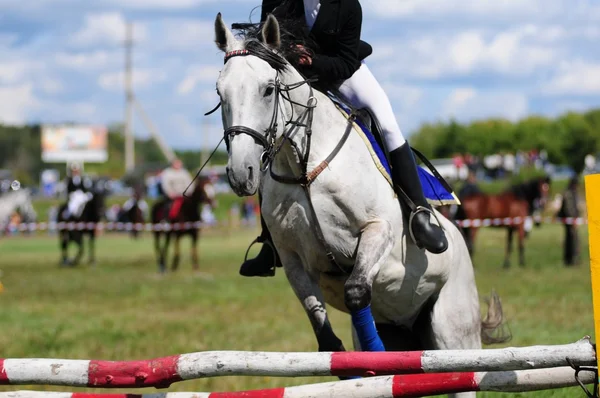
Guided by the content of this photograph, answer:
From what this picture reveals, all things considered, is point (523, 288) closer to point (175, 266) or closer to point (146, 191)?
point (175, 266)

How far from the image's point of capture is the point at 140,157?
129 m

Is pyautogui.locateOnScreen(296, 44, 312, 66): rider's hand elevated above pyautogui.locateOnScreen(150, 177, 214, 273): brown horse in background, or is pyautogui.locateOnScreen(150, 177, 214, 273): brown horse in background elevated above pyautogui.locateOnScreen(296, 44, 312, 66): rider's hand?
pyautogui.locateOnScreen(296, 44, 312, 66): rider's hand

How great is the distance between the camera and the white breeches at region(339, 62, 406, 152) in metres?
5.84

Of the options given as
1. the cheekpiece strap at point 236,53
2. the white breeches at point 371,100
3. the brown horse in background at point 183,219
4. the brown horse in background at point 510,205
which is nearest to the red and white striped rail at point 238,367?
the cheekpiece strap at point 236,53

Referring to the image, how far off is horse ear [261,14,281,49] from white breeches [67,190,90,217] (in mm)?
21752

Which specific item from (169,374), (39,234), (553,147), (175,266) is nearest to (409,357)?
(169,374)

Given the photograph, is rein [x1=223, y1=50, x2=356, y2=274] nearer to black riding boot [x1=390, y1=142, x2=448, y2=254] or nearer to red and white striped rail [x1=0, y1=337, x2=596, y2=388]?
black riding boot [x1=390, y1=142, x2=448, y2=254]

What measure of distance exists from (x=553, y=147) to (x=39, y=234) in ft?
197

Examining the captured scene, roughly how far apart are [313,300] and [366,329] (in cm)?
37

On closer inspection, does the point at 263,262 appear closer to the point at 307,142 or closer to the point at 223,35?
the point at 307,142

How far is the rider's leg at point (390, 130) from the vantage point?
5.80 m

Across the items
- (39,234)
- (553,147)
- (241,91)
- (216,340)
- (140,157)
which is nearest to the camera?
(241,91)

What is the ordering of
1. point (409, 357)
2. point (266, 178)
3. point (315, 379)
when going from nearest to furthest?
point (409, 357)
point (266, 178)
point (315, 379)

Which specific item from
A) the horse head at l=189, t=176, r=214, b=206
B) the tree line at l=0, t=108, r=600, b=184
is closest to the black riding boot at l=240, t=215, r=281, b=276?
the horse head at l=189, t=176, r=214, b=206
